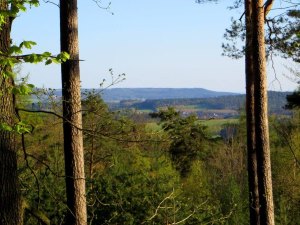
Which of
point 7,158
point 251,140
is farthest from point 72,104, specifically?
point 251,140

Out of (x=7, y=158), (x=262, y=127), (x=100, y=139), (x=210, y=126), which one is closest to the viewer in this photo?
(x=7, y=158)

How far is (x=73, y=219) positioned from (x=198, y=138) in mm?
36628

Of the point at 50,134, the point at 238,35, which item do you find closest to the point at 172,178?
the point at 238,35

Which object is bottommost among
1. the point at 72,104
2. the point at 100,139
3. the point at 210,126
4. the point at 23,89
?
the point at 210,126

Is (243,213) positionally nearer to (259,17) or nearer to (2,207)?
(259,17)

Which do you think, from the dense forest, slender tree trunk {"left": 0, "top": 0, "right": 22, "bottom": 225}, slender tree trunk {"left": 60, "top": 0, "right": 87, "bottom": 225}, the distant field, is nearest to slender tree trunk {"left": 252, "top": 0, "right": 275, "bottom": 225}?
the dense forest

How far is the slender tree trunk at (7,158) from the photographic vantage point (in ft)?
17.7

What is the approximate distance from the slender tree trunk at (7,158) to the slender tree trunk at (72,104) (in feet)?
3.15

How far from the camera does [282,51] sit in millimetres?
12898

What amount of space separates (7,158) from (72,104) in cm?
120

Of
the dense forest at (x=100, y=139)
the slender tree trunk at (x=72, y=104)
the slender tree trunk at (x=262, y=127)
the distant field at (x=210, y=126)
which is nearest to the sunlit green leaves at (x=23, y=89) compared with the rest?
the dense forest at (x=100, y=139)

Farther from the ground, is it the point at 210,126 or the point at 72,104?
the point at 72,104

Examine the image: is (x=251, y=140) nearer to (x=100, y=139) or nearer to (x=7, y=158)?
(x=100, y=139)

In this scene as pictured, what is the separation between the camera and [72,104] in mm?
6398
